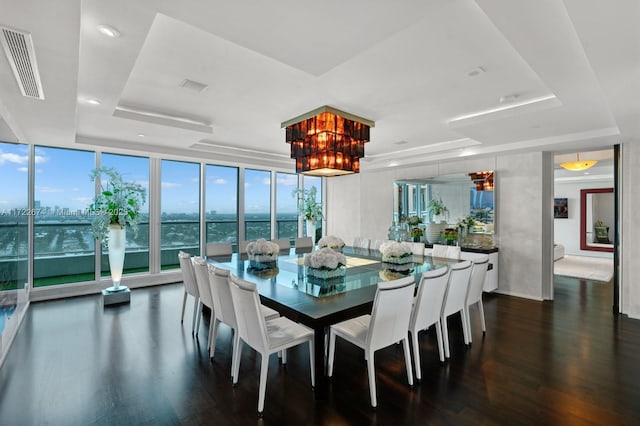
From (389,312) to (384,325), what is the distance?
0.11 meters

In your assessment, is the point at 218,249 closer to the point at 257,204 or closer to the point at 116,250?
the point at 116,250

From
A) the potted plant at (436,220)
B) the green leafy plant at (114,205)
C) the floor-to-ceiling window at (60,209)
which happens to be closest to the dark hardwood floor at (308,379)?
the green leafy plant at (114,205)

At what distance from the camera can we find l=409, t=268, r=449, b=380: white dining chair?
2705 millimetres

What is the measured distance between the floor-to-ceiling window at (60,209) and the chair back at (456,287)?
604cm

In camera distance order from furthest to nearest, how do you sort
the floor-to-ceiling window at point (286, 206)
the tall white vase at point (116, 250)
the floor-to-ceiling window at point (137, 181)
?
the floor-to-ceiling window at point (286, 206)
the floor-to-ceiling window at point (137, 181)
the tall white vase at point (116, 250)

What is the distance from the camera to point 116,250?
5.09 m

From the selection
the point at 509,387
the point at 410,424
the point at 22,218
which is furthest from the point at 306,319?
Answer: the point at 22,218

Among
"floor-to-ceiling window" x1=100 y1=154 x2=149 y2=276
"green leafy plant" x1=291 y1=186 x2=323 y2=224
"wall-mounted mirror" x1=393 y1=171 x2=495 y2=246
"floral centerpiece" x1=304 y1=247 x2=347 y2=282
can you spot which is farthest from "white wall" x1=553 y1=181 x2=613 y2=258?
"floor-to-ceiling window" x1=100 y1=154 x2=149 y2=276

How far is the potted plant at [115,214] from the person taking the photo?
498 centimetres

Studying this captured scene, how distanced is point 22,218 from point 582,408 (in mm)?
6830

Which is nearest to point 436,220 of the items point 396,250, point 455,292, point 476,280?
point 396,250

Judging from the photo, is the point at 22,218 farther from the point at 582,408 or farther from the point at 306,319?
the point at 582,408

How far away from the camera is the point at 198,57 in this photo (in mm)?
2586

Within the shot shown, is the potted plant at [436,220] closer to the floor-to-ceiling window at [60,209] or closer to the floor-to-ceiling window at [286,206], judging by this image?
Answer: the floor-to-ceiling window at [286,206]
